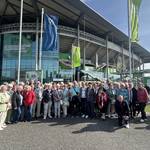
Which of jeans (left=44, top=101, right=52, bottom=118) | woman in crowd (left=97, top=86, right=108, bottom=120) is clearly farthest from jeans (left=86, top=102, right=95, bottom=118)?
jeans (left=44, top=101, right=52, bottom=118)

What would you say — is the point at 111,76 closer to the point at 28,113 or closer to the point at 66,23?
the point at 66,23

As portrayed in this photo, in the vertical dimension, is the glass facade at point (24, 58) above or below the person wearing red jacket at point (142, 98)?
above

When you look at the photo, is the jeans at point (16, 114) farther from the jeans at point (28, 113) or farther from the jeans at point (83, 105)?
the jeans at point (83, 105)

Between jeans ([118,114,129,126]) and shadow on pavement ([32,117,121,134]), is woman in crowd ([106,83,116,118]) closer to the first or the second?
shadow on pavement ([32,117,121,134])

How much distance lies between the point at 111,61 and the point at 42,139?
60682 millimetres

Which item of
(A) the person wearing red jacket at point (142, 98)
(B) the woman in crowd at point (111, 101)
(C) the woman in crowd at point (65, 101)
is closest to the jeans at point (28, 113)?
(C) the woman in crowd at point (65, 101)

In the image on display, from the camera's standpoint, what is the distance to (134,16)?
16.6 m

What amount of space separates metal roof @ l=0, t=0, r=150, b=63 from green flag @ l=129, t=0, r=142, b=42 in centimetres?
2284

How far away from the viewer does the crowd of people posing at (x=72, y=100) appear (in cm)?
1125

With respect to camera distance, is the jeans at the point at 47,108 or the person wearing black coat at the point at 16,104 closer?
the person wearing black coat at the point at 16,104

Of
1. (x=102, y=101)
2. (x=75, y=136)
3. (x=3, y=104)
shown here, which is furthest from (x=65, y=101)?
(x=75, y=136)

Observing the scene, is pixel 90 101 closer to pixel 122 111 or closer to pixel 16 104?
pixel 122 111

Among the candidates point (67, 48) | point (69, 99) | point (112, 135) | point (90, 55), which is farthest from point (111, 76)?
point (112, 135)

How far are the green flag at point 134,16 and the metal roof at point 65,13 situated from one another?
2284 centimetres
